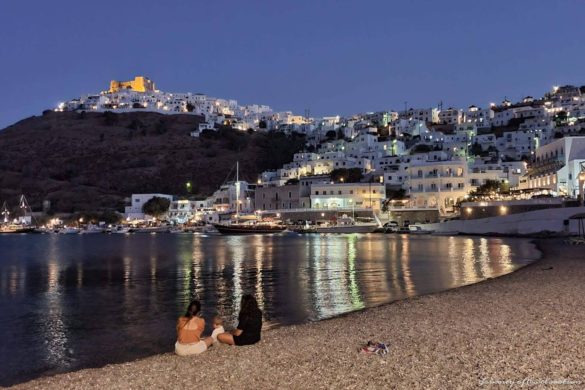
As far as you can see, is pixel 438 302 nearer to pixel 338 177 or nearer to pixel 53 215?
pixel 338 177

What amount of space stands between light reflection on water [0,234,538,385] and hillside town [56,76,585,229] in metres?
37.4

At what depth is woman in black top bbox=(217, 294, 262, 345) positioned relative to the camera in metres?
10.5

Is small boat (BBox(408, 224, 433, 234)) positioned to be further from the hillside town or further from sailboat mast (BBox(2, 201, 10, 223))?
sailboat mast (BBox(2, 201, 10, 223))

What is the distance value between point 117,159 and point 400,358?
164 m

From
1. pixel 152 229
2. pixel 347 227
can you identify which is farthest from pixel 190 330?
pixel 152 229

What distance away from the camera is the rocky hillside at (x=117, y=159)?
5733 inches

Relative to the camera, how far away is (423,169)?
88750 millimetres

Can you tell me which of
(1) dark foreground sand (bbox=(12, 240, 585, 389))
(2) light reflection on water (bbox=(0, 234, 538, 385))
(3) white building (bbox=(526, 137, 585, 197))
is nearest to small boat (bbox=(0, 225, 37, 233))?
(2) light reflection on water (bbox=(0, 234, 538, 385))

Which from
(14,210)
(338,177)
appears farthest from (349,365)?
(14,210)

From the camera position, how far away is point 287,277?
26.7m

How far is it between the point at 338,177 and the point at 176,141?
88273 millimetres

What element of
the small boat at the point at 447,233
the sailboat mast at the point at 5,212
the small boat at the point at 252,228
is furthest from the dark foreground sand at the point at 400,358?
the sailboat mast at the point at 5,212

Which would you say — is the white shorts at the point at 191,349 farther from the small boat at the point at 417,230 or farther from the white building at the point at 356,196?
the white building at the point at 356,196

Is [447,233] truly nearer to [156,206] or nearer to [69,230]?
[156,206]
